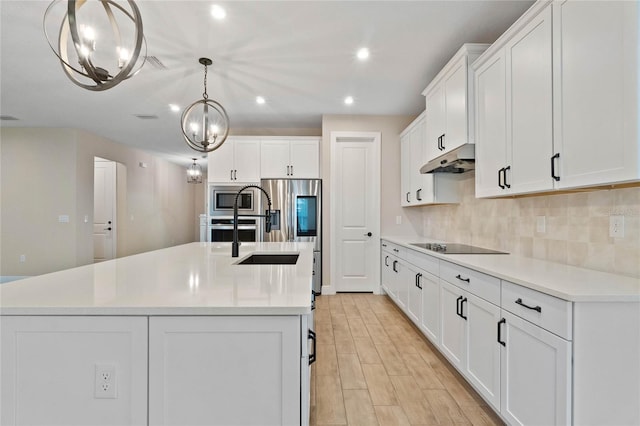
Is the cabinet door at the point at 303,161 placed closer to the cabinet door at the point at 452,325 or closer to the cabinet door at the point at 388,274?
the cabinet door at the point at 388,274

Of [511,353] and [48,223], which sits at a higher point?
[48,223]

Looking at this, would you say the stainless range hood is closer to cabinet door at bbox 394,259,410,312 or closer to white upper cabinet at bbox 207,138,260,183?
cabinet door at bbox 394,259,410,312

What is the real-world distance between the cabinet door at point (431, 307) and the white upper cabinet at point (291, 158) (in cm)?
263

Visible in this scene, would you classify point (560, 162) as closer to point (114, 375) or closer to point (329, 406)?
point (329, 406)

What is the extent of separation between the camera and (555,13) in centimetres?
162

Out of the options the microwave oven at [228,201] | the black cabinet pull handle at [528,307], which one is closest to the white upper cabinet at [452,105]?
the black cabinet pull handle at [528,307]

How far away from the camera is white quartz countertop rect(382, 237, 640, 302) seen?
1191 mm

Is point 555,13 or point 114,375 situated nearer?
point 114,375

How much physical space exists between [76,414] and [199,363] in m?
0.45

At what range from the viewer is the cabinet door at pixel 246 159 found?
484 centimetres

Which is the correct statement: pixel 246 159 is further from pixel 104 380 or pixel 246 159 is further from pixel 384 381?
pixel 104 380

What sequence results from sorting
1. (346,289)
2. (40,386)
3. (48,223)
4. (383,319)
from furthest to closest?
(48,223)
(346,289)
(383,319)
(40,386)

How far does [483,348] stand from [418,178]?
2447mm

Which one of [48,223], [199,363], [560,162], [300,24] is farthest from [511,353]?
[48,223]
